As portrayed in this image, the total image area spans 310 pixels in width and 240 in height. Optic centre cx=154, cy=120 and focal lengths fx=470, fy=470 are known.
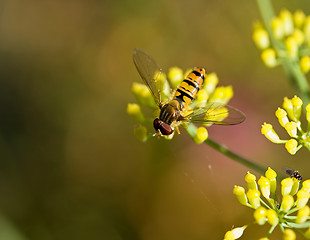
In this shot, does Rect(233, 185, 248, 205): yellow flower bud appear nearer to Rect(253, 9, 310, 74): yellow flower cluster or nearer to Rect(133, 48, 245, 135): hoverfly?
Rect(133, 48, 245, 135): hoverfly

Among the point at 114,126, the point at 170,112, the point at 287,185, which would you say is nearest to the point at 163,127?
the point at 170,112

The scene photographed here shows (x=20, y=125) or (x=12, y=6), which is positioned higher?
(x=12, y=6)

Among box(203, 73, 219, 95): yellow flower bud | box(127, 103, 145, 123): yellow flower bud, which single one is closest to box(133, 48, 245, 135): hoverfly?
box(127, 103, 145, 123): yellow flower bud

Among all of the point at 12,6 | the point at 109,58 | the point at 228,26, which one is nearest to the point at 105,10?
the point at 109,58

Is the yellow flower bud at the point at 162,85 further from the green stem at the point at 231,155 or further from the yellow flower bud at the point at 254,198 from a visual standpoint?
the yellow flower bud at the point at 254,198

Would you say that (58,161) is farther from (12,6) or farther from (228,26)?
(228,26)

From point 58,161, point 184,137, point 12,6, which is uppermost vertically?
point 12,6

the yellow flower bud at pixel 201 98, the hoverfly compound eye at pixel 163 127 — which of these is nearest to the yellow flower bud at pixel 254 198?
the hoverfly compound eye at pixel 163 127

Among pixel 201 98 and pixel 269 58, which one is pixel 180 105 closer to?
pixel 201 98
